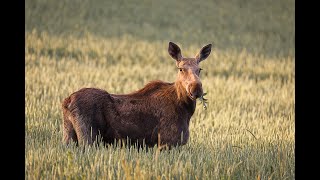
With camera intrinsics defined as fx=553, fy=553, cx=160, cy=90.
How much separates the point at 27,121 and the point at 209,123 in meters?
4.13

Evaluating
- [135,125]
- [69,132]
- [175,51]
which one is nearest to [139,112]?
[135,125]

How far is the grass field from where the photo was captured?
7586 millimetres

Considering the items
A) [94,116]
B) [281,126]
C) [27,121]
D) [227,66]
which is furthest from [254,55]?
[94,116]

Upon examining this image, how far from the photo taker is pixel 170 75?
20.6 meters

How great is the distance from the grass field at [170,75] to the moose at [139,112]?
302mm

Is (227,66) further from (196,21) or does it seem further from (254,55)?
(196,21)

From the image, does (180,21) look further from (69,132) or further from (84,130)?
(84,130)

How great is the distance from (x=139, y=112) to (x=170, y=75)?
11.8 metres

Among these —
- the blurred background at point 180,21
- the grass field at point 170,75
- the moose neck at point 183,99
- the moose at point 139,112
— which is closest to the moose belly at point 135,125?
the moose at point 139,112

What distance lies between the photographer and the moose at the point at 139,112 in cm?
839

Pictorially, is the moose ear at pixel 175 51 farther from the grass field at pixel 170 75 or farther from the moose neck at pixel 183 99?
the grass field at pixel 170 75

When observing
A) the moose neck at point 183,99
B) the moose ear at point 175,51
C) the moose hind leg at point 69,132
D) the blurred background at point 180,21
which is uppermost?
the blurred background at point 180,21

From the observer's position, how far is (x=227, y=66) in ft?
74.2

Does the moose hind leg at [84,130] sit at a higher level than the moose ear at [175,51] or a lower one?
lower
